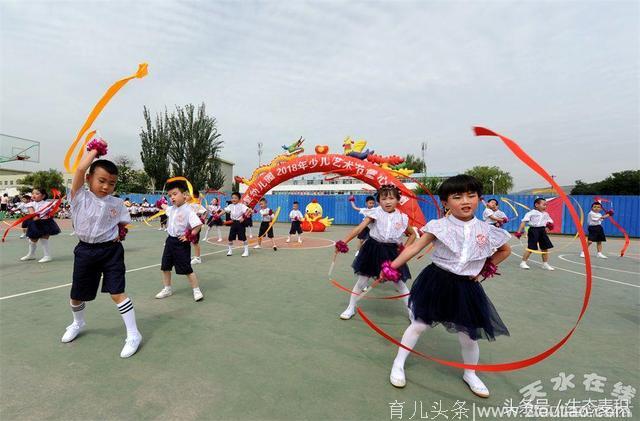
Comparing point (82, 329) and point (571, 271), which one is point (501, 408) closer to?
point (82, 329)

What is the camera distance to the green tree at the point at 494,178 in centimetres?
4812

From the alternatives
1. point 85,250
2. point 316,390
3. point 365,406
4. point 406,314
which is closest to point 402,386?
point 365,406

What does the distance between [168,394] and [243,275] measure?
3.80 m

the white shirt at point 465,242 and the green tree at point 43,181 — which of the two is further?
the green tree at point 43,181

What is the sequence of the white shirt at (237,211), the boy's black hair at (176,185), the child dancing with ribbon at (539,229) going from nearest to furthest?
the boy's black hair at (176,185) < the child dancing with ribbon at (539,229) < the white shirt at (237,211)

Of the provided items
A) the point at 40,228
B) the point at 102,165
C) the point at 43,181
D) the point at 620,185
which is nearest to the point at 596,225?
the point at 102,165

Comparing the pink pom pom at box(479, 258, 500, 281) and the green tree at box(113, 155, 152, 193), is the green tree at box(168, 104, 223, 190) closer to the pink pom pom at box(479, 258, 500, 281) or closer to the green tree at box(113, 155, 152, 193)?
the green tree at box(113, 155, 152, 193)

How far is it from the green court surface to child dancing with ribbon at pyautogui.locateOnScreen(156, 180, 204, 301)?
1.17 ft

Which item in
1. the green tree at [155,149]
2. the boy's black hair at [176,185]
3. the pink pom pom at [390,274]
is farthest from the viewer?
the green tree at [155,149]

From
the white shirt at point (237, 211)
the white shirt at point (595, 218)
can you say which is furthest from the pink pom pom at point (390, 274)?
the white shirt at point (595, 218)

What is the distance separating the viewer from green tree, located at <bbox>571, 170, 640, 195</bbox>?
128ft

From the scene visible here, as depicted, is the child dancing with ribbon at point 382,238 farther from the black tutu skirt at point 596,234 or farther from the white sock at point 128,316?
the black tutu skirt at point 596,234

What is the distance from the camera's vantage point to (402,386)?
2.42 meters

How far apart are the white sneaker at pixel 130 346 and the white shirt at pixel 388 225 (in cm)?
292
